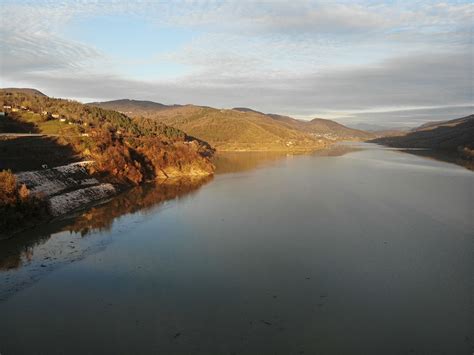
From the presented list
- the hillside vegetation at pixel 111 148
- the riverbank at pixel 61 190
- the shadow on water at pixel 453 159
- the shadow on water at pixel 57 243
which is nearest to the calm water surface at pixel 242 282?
the shadow on water at pixel 57 243

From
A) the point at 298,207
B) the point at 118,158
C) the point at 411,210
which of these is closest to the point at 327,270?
the point at 298,207

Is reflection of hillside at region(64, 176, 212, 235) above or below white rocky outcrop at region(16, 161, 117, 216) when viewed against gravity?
below

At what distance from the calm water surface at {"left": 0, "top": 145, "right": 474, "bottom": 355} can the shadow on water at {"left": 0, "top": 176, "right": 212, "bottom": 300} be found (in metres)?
0.09

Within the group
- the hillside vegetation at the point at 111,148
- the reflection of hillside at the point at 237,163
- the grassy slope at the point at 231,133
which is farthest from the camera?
the grassy slope at the point at 231,133

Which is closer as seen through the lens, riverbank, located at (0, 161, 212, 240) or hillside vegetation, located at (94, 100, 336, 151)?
riverbank, located at (0, 161, 212, 240)

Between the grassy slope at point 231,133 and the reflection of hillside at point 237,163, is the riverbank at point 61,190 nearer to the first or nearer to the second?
the reflection of hillside at point 237,163

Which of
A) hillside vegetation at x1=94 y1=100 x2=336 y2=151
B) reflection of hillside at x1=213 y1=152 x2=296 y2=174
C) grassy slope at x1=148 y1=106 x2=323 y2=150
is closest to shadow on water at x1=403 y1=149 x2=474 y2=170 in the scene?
reflection of hillside at x1=213 y1=152 x2=296 y2=174

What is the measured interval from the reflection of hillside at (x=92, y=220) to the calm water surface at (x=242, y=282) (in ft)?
0.39

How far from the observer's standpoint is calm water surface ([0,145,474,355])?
10.5 meters

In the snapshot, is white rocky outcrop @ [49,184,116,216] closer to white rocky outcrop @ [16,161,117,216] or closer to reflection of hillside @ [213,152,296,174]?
white rocky outcrop @ [16,161,117,216]

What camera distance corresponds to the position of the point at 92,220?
23219 mm

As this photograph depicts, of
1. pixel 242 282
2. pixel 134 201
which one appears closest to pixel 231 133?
pixel 134 201

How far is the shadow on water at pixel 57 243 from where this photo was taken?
585 inches

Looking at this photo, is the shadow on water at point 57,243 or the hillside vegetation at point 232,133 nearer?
the shadow on water at point 57,243
